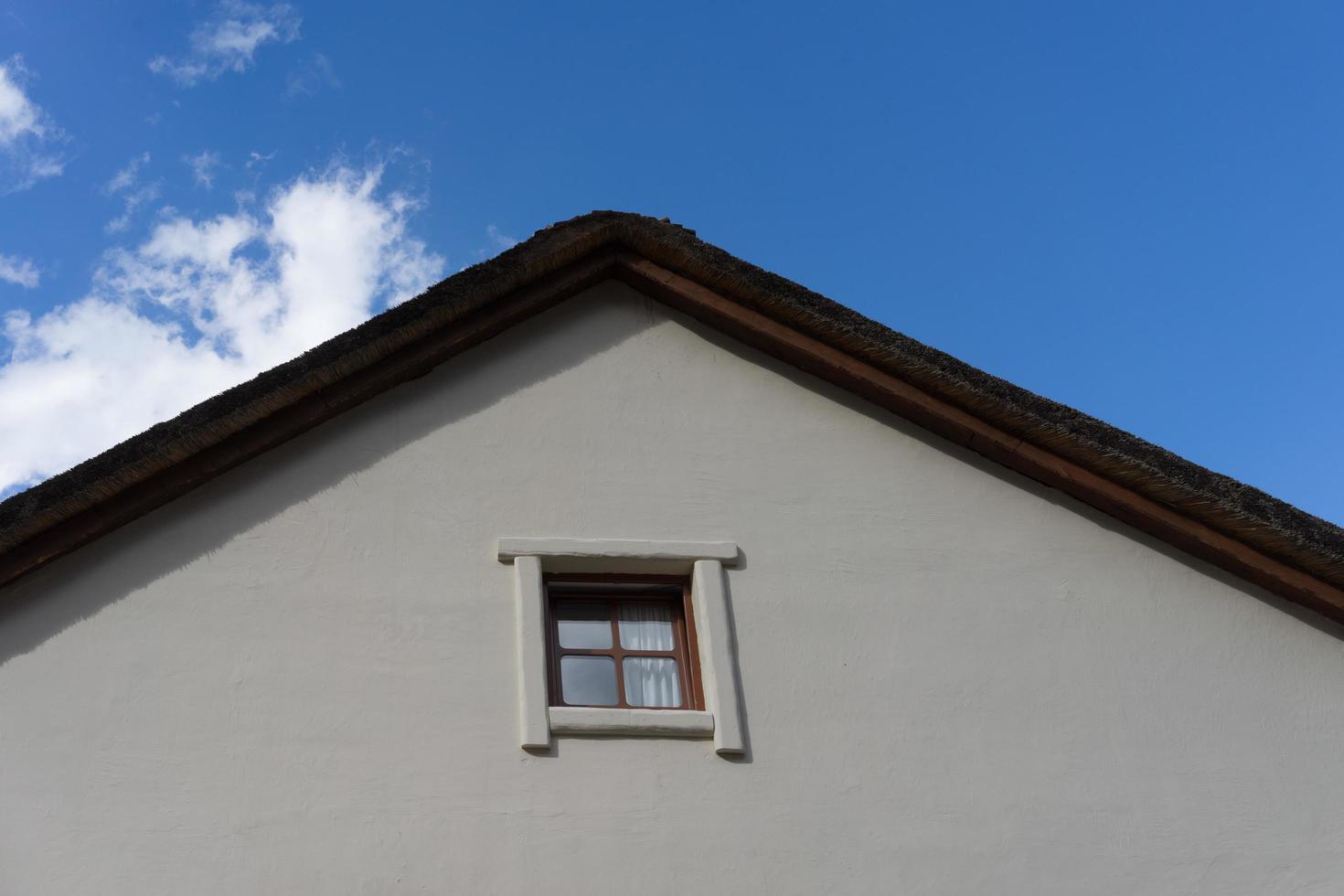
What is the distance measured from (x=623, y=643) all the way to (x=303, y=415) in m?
1.91

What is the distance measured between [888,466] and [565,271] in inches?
78.1

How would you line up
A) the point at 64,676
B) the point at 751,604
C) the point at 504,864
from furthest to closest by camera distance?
the point at 751,604
the point at 64,676
the point at 504,864

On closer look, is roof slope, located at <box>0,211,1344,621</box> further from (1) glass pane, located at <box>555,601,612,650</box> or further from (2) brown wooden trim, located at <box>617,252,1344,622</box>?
(1) glass pane, located at <box>555,601,612,650</box>

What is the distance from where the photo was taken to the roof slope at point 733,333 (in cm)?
750

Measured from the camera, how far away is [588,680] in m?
7.37

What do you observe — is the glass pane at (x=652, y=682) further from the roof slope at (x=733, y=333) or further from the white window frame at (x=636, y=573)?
the roof slope at (x=733, y=333)

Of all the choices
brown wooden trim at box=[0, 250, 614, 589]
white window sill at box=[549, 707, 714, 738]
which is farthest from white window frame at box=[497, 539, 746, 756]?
brown wooden trim at box=[0, 250, 614, 589]

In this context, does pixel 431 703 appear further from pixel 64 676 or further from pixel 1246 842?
pixel 1246 842

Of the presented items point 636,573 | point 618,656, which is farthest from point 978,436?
point 618,656

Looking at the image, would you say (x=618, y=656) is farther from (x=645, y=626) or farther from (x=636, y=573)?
(x=636, y=573)

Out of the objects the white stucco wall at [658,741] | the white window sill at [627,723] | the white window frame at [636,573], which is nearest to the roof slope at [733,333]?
the white stucco wall at [658,741]

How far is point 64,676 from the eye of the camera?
274 inches

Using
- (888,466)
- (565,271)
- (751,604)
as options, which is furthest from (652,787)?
(565,271)

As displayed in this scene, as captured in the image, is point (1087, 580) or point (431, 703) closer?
point (431, 703)
